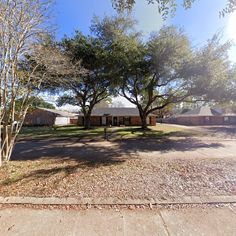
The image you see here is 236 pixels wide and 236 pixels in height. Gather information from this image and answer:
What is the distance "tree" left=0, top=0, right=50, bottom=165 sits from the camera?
570 cm

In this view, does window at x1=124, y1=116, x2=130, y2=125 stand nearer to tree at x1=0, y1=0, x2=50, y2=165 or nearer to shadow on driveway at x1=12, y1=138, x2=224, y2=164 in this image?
shadow on driveway at x1=12, y1=138, x2=224, y2=164

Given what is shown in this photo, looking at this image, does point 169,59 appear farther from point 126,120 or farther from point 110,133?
point 126,120

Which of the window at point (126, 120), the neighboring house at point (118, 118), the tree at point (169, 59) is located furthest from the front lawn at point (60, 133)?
the window at point (126, 120)

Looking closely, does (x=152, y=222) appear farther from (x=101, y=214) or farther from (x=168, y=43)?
(x=168, y=43)

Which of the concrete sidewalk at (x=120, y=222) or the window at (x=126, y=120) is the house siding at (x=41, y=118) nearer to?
the window at (x=126, y=120)

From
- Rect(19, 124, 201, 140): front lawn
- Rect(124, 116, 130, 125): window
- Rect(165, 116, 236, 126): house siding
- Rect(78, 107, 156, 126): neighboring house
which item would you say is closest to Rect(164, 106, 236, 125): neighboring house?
Rect(165, 116, 236, 126): house siding

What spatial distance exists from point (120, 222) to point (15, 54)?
19.0ft

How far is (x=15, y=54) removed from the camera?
19.6ft

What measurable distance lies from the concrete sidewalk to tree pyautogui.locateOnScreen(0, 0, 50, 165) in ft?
12.2

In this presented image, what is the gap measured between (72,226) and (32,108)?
5720 mm

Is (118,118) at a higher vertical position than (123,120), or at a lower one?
higher

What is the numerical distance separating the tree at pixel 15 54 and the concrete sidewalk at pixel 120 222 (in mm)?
3712

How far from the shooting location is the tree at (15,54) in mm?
5695

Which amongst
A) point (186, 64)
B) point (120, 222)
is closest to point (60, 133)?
point (186, 64)
